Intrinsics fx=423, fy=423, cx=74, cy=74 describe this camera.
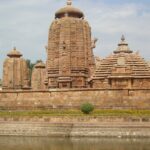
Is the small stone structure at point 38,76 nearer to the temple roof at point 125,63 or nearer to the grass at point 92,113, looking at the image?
the temple roof at point 125,63

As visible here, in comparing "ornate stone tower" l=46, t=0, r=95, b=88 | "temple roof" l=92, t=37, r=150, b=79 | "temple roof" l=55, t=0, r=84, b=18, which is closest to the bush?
"temple roof" l=92, t=37, r=150, b=79

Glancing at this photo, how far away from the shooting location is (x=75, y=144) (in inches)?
845

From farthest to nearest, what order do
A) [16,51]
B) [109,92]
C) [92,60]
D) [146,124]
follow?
[16,51] → [92,60] → [109,92] → [146,124]

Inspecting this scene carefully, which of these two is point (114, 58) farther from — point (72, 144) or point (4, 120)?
point (72, 144)

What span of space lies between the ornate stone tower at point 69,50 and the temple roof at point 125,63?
6.41 feet

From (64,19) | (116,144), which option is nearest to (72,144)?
(116,144)

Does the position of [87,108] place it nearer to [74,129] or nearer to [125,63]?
[74,129]

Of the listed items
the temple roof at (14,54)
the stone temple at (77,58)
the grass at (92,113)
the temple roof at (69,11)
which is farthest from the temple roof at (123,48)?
the temple roof at (14,54)

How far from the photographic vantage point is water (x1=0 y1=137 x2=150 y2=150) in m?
20.0

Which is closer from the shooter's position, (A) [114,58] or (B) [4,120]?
(B) [4,120]

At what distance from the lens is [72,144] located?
21609 millimetres

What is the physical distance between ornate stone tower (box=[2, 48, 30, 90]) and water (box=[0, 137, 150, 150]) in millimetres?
19551

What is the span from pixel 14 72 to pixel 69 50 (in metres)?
9.94

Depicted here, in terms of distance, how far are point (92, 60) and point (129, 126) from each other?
44.4 ft
